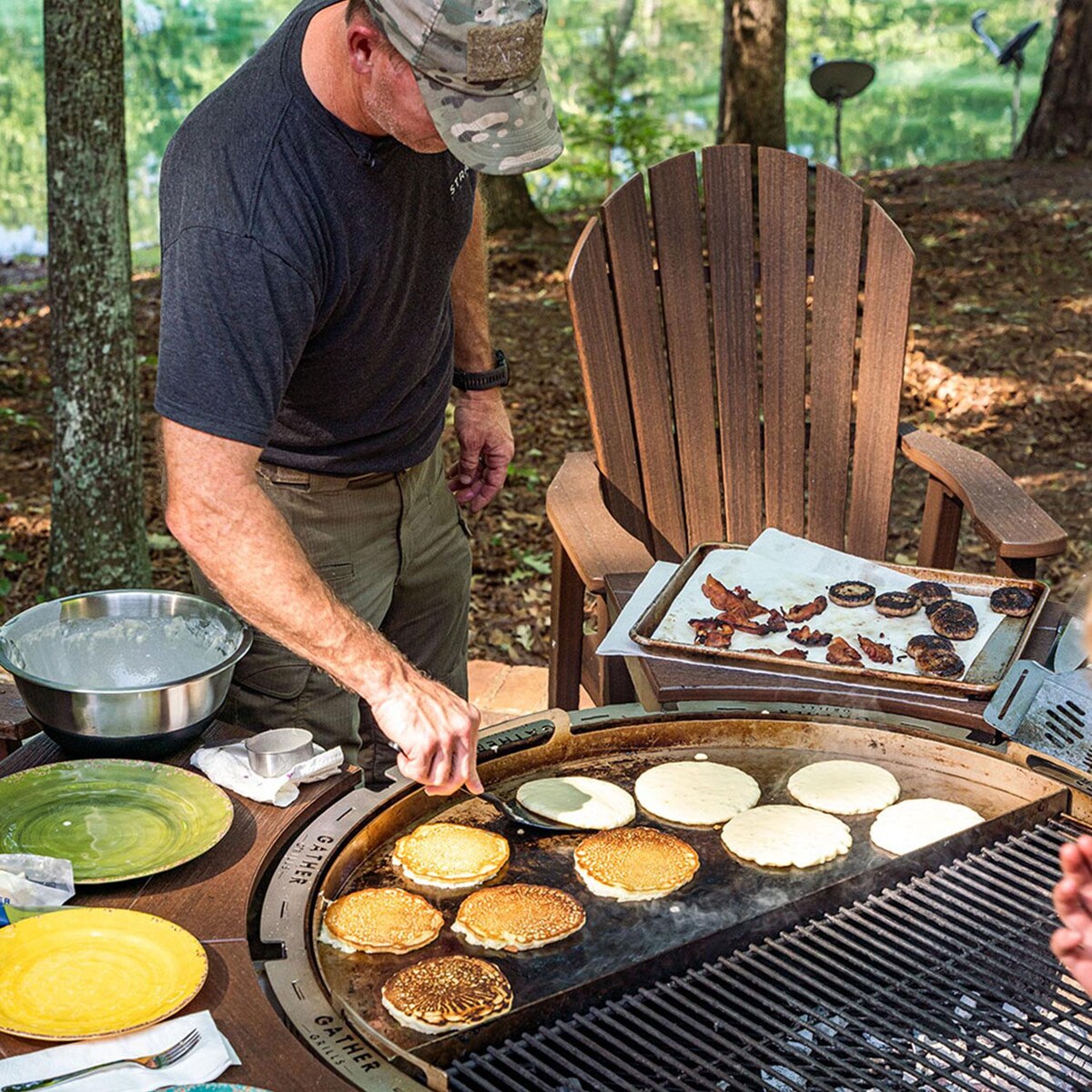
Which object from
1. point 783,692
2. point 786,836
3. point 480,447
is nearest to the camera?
point 786,836

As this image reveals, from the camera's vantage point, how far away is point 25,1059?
151 centimetres

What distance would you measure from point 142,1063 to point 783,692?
4.47 feet

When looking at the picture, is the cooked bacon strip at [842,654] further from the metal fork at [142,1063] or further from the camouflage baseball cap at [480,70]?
the metal fork at [142,1063]

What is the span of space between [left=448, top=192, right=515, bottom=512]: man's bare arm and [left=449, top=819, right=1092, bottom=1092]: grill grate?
58.2 inches

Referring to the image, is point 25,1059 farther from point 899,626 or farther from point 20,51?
point 20,51

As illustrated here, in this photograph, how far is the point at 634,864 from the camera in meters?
2.06

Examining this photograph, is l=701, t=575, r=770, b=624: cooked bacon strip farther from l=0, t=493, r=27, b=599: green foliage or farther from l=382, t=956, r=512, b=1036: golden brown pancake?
l=0, t=493, r=27, b=599: green foliage

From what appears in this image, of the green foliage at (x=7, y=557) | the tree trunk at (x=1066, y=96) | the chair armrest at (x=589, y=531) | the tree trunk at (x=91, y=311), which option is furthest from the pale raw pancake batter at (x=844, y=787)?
the tree trunk at (x=1066, y=96)

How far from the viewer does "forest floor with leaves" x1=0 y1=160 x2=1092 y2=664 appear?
536 centimetres

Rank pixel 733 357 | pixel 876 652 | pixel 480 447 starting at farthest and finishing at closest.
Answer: pixel 733 357
pixel 480 447
pixel 876 652

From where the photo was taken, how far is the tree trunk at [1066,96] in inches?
425

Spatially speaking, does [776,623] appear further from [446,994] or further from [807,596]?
[446,994]

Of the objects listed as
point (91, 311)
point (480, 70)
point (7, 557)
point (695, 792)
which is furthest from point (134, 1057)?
point (7, 557)

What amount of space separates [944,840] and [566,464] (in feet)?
5.35
